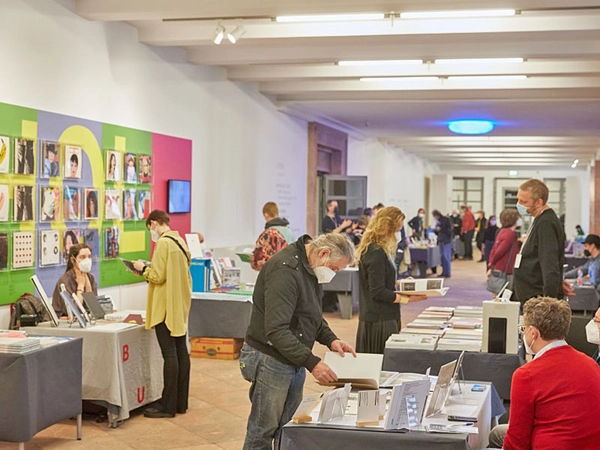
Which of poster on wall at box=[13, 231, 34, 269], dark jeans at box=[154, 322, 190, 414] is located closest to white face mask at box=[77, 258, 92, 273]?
poster on wall at box=[13, 231, 34, 269]

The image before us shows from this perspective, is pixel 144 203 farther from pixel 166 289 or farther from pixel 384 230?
pixel 384 230

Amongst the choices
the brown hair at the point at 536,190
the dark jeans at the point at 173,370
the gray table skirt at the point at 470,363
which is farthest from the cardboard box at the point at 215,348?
the brown hair at the point at 536,190

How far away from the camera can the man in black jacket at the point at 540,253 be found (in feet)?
18.0

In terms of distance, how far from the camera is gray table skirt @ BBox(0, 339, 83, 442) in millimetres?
4957

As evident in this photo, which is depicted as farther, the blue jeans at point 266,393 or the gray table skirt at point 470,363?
the gray table skirt at point 470,363

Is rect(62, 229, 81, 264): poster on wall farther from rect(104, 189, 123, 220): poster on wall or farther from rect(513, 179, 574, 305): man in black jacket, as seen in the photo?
rect(513, 179, 574, 305): man in black jacket

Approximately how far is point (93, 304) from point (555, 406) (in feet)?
12.5

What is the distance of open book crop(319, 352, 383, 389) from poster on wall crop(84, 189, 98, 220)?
4.35 meters

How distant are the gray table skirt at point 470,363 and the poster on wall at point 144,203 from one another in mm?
4302

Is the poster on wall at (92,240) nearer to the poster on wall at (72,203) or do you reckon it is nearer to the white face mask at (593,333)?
the poster on wall at (72,203)

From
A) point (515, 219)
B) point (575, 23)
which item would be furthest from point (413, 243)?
point (575, 23)

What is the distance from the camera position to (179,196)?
9.52 m

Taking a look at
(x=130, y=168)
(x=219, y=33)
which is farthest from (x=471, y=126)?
(x=219, y=33)

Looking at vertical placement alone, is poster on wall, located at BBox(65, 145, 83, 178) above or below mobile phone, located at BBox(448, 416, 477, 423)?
above
